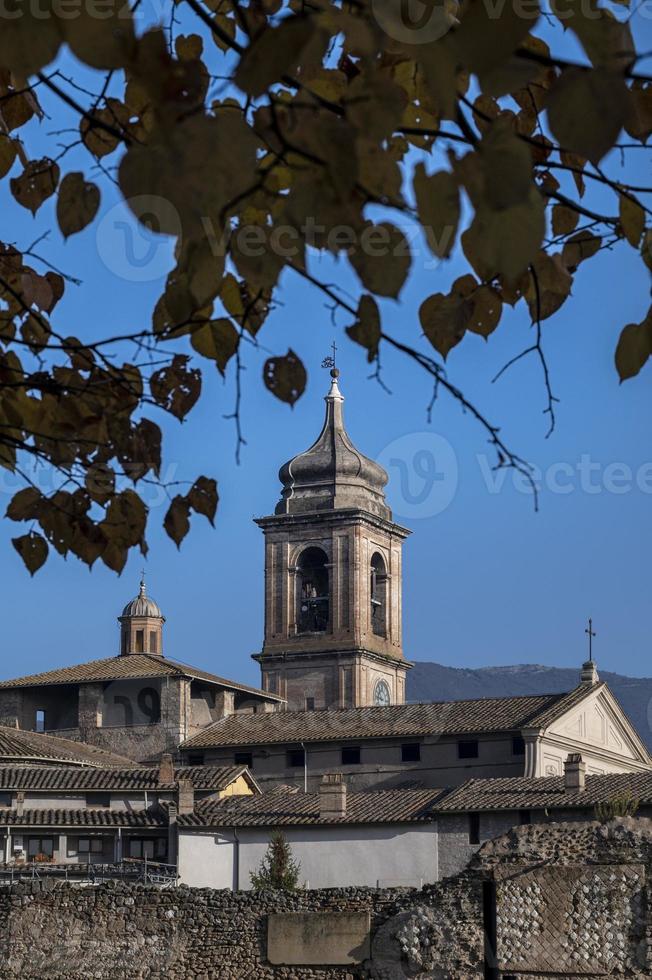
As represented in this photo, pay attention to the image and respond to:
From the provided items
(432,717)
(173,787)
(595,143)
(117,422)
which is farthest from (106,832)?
(595,143)

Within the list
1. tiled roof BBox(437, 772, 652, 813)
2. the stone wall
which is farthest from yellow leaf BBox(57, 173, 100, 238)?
tiled roof BBox(437, 772, 652, 813)

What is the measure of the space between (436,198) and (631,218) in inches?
44.5

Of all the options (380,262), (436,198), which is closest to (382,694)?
(380,262)

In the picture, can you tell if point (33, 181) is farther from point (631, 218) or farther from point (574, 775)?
point (574, 775)

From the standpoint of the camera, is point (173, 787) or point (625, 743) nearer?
point (173, 787)

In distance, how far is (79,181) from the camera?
13.5 feet

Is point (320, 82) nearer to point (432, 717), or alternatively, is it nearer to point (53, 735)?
point (432, 717)

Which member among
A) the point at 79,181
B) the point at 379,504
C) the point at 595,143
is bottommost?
the point at 595,143

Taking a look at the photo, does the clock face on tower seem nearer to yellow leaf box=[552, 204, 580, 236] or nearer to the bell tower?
the bell tower

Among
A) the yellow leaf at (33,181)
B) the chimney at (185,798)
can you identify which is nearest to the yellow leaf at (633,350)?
the yellow leaf at (33,181)

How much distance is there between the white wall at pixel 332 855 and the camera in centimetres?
3087

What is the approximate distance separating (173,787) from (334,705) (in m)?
18.3

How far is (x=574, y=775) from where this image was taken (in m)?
31.6

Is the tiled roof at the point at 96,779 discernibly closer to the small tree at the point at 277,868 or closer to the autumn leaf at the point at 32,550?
the small tree at the point at 277,868
